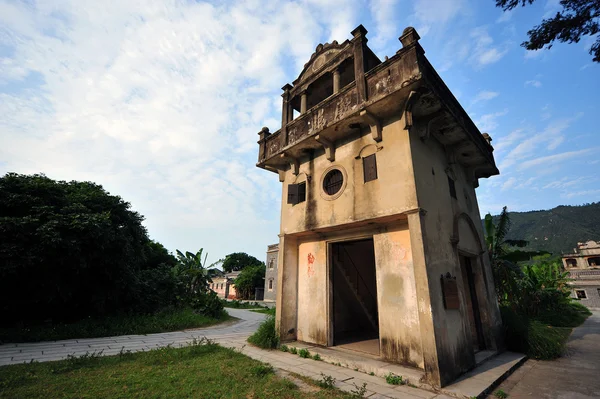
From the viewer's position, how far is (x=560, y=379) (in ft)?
21.6

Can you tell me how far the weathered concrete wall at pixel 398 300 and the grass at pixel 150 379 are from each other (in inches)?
91.4

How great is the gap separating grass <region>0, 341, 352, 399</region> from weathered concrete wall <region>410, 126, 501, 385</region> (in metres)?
2.93

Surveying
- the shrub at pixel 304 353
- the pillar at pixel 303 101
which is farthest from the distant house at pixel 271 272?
the shrub at pixel 304 353

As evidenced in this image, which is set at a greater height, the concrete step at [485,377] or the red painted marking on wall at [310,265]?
the red painted marking on wall at [310,265]

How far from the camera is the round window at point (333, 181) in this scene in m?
8.93

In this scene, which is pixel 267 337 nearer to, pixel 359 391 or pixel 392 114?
pixel 359 391

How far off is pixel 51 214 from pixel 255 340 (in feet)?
31.4

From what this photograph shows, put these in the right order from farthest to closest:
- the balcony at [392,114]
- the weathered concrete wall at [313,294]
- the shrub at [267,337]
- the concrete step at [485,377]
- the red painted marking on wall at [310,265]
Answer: the red painted marking on wall at [310,265] < the shrub at [267,337] < the weathered concrete wall at [313,294] < the balcony at [392,114] < the concrete step at [485,377]

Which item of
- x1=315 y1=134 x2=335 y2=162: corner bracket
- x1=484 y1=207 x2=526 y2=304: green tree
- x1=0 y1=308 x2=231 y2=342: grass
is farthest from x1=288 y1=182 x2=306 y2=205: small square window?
x1=484 y1=207 x2=526 y2=304: green tree

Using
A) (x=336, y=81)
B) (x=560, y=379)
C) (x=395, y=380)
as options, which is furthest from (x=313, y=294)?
(x=336, y=81)

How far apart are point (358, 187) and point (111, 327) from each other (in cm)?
1272

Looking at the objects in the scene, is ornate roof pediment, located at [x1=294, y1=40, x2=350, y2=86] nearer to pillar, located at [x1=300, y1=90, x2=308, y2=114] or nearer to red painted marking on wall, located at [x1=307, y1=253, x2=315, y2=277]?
pillar, located at [x1=300, y1=90, x2=308, y2=114]

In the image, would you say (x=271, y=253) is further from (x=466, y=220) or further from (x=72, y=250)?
(x=466, y=220)

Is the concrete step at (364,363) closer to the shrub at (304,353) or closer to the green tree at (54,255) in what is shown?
the shrub at (304,353)
